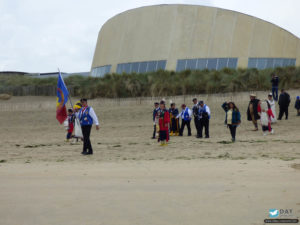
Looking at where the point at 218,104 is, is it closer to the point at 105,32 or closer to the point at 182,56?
the point at 182,56

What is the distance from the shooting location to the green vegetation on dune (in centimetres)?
3022

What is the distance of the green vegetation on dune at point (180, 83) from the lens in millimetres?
30219

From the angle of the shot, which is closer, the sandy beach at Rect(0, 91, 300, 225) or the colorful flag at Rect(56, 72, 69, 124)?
the sandy beach at Rect(0, 91, 300, 225)

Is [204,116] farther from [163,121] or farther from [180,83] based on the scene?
[180,83]

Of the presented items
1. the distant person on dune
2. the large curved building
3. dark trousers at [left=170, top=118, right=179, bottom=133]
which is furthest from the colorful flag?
the large curved building

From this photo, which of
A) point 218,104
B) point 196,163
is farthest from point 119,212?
point 218,104

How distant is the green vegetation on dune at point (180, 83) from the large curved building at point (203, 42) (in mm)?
6158

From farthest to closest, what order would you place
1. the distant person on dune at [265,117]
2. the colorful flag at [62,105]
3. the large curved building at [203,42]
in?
the large curved building at [203,42]
the distant person on dune at [265,117]
the colorful flag at [62,105]

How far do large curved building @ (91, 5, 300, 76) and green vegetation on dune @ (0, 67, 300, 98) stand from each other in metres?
6.16

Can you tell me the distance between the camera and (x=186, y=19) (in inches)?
1650

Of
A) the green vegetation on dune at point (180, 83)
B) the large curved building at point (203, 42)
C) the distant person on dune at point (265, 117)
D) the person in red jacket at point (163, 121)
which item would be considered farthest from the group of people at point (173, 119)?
the large curved building at point (203, 42)

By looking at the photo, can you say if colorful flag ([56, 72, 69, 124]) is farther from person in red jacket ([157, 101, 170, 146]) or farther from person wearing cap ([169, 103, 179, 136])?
person wearing cap ([169, 103, 179, 136])

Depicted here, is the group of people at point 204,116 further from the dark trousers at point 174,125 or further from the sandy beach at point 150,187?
the sandy beach at point 150,187

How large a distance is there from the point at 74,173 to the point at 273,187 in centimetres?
353
